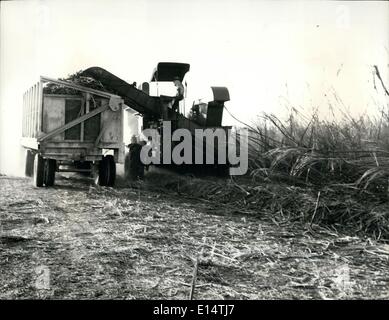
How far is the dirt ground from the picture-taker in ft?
10.8

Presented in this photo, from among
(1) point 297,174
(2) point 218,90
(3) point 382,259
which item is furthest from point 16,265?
(2) point 218,90

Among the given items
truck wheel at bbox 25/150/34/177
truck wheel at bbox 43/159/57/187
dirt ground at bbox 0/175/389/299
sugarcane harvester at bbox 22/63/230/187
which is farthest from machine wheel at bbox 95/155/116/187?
truck wheel at bbox 25/150/34/177

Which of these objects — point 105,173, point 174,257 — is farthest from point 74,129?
point 174,257

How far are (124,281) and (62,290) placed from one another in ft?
1.45

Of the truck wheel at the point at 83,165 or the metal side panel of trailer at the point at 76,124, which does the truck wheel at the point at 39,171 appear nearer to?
the metal side panel of trailer at the point at 76,124

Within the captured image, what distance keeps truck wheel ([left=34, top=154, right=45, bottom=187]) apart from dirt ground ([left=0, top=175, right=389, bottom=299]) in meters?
2.05

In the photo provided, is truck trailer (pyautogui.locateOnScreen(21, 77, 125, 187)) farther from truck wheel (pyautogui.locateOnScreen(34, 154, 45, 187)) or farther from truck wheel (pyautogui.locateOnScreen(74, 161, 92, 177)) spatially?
truck wheel (pyautogui.locateOnScreen(74, 161, 92, 177))

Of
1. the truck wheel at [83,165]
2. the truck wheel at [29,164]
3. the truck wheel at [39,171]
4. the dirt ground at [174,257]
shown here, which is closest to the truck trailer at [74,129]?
the truck wheel at [39,171]

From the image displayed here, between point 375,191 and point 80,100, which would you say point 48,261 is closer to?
point 375,191

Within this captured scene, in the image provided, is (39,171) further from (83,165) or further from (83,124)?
(83,165)

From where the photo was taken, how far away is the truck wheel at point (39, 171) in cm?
816

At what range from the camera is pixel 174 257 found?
4.01 m

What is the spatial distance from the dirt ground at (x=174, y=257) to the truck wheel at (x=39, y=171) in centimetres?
205

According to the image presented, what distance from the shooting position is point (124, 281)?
3.41 metres
